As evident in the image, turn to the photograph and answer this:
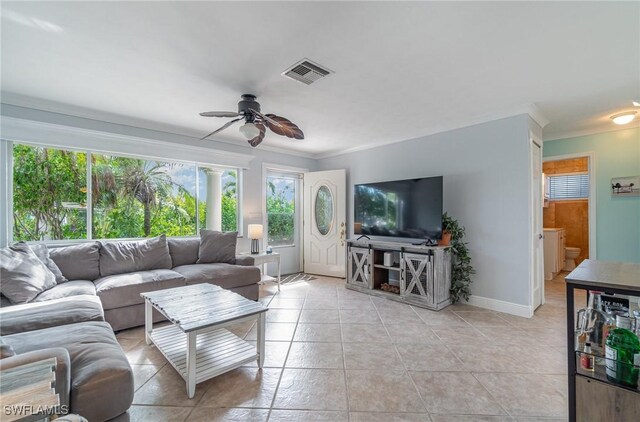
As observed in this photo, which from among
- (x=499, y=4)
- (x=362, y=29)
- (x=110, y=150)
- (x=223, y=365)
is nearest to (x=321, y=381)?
(x=223, y=365)

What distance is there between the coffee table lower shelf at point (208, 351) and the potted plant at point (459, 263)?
8.82 feet

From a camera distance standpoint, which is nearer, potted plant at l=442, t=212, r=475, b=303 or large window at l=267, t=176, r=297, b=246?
potted plant at l=442, t=212, r=475, b=303

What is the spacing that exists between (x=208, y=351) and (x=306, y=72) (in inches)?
96.4

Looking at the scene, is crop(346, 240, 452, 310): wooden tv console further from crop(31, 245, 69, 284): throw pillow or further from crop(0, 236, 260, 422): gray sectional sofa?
crop(31, 245, 69, 284): throw pillow

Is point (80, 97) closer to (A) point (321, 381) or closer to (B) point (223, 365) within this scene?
(B) point (223, 365)

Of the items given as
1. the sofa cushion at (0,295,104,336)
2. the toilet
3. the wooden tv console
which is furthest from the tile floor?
the toilet

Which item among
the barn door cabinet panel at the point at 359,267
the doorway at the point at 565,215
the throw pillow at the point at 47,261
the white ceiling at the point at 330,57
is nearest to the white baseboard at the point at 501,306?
the barn door cabinet panel at the point at 359,267

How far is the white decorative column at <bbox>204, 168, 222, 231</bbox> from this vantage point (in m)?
4.37

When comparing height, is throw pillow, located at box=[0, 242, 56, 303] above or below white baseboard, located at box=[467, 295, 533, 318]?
above

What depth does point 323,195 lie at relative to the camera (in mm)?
5297

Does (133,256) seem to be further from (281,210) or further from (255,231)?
(281,210)

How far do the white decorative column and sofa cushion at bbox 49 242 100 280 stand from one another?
155 cm

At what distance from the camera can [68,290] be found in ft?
8.07

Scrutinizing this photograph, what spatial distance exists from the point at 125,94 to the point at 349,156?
11.5ft
